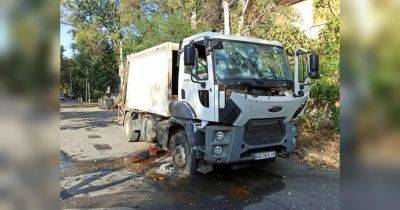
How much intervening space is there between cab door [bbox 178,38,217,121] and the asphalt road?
1.32 meters

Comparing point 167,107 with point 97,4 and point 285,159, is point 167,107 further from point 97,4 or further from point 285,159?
point 97,4

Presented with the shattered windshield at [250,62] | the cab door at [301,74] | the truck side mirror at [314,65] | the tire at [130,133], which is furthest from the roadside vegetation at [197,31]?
the tire at [130,133]

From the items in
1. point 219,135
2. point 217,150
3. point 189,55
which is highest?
point 189,55

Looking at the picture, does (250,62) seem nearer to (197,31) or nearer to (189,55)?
(189,55)

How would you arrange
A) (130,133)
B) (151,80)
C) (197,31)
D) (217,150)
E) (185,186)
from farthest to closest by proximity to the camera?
(197,31)
(130,133)
(151,80)
(185,186)
(217,150)

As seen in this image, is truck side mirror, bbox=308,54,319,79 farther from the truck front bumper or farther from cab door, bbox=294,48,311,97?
the truck front bumper

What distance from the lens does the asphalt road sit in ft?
19.3

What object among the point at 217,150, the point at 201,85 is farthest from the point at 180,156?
the point at 201,85

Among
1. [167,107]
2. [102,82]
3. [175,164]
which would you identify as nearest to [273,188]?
[175,164]

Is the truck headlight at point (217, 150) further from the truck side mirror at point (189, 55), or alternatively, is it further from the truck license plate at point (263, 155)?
the truck side mirror at point (189, 55)

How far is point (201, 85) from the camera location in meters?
6.79

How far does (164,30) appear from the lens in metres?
19.3

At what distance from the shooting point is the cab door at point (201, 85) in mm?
6605

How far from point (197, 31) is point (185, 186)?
45.0ft
